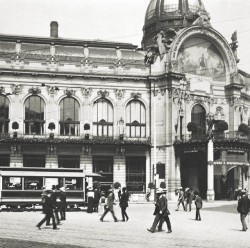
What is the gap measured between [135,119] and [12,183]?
22609 millimetres

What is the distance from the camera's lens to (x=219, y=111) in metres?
59.1

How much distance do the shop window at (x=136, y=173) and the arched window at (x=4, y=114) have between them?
1265 centimetres

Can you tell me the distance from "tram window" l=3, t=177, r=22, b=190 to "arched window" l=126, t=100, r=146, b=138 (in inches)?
843

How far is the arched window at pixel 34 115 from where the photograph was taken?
5350 centimetres

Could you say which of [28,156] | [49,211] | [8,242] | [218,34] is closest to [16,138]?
[28,156]

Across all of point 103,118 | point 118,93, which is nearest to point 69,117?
point 103,118

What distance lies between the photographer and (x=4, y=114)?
174 feet

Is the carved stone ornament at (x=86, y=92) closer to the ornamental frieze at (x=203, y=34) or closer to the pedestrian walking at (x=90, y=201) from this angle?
the ornamental frieze at (x=203, y=34)

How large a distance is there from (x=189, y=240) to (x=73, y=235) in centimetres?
440

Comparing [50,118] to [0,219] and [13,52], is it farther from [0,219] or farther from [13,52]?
[0,219]

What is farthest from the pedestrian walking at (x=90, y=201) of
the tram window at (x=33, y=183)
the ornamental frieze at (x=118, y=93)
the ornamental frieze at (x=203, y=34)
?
the ornamental frieze at (x=203, y=34)

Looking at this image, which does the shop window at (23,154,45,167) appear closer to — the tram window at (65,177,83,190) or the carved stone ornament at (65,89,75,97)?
the carved stone ornament at (65,89,75,97)

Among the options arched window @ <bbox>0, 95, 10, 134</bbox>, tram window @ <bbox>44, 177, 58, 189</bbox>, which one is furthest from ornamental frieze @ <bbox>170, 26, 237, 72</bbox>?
tram window @ <bbox>44, 177, 58, 189</bbox>

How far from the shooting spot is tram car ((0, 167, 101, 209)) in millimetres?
35156
